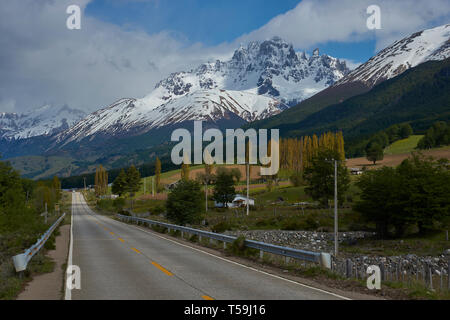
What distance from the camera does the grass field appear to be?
155 metres

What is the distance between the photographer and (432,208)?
159 feet

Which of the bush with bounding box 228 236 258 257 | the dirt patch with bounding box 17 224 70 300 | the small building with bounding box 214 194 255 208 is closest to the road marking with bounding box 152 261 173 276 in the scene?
the dirt patch with bounding box 17 224 70 300

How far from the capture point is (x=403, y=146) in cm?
16550

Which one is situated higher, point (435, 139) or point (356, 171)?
point (435, 139)

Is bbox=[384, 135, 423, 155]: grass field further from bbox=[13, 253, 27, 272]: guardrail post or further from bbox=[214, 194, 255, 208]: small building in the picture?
bbox=[13, 253, 27, 272]: guardrail post

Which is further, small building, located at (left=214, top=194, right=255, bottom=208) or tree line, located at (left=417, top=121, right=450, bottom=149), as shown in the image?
tree line, located at (left=417, top=121, right=450, bottom=149)

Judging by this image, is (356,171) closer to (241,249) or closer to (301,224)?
(301,224)

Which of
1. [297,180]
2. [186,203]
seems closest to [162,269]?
[186,203]

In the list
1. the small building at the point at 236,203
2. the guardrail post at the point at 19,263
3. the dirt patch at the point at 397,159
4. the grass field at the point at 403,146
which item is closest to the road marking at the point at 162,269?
the guardrail post at the point at 19,263

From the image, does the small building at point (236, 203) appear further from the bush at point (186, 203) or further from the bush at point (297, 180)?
the bush at point (186, 203)

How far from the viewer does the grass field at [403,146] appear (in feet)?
509

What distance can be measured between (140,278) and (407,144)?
561 ft
